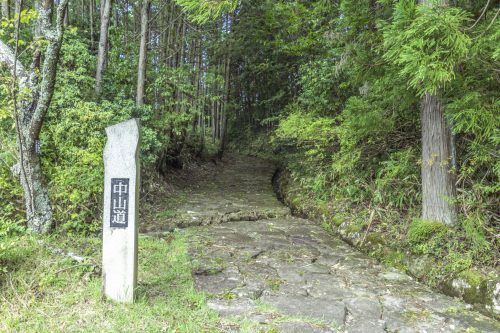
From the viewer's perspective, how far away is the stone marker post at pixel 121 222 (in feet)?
9.98

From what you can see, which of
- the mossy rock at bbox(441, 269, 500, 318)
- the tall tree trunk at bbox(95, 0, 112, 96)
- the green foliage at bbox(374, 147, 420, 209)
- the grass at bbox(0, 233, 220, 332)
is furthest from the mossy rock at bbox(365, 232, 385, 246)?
the tall tree trunk at bbox(95, 0, 112, 96)

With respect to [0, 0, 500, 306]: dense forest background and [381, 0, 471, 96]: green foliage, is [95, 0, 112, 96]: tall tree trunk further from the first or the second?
[381, 0, 471, 96]: green foliage

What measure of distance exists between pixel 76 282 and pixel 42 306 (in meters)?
0.40

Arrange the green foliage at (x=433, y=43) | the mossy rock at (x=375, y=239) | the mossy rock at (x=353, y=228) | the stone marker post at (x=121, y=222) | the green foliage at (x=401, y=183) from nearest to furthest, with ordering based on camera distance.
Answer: the stone marker post at (x=121, y=222) → the green foliage at (x=433, y=43) → the mossy rock at (x=375, y=239) → the green foliage at (x=401, y=183) → the mossy rock at (x=353, y=228)

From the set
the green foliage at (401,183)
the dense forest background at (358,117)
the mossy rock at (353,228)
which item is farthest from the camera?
the mossy rock at (353,228)

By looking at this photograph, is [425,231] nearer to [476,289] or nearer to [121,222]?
[476,289]

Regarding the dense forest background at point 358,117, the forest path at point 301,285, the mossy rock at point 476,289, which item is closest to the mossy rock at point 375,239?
the dense forest background at point 358,117

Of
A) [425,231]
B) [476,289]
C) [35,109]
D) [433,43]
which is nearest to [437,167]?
[425,231]

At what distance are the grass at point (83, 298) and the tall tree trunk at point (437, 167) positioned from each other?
2.94 metres

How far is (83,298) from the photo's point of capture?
308 cm

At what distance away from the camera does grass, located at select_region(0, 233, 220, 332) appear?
271 cm

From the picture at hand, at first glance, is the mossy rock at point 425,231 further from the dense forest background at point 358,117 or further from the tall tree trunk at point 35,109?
the tall tree trunk at point 35,109

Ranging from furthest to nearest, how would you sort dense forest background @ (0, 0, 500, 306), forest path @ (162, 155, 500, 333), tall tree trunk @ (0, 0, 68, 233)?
tall tree trunk @ (0, 0, 68, 233)
dense forest background @ (0, 0, 500, 306)
forest path @ (162, 155, 500, 333)

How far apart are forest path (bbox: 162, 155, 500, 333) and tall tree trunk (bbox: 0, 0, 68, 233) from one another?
1970 mm
